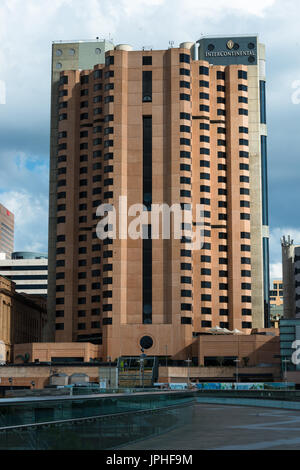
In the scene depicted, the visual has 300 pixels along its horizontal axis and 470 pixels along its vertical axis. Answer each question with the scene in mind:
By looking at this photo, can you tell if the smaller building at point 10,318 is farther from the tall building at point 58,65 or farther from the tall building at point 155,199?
the tall building at point 58,65

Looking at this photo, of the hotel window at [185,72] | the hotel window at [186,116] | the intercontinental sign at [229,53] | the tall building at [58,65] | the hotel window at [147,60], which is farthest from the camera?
the intercontinental sign at [229,53]

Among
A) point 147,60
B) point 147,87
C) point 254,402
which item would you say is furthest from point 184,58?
point 254,402

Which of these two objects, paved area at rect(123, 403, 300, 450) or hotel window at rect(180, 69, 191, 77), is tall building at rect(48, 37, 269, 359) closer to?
hotel window at rect(180, 69, 191, 77)

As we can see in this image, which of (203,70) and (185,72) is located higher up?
(203,70)

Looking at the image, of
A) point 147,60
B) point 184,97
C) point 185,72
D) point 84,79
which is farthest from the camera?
point 84,79

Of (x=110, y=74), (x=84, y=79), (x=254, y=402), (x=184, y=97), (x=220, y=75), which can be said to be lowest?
(x=254, y=402)

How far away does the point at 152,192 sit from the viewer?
528 feet

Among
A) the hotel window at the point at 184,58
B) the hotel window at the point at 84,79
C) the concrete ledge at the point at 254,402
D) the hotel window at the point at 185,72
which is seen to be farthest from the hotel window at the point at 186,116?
the concrete ledge at the point at 254,402

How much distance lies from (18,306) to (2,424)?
172197mm

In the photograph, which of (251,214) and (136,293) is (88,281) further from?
(251,214)

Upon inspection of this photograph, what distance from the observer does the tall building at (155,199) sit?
156 m

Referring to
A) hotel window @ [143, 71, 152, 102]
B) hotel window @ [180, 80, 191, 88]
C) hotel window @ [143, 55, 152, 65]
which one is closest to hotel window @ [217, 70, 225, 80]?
hotel window @ [180, 80, 191, 88]

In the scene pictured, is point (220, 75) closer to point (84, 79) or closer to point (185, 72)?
point (185, 72)

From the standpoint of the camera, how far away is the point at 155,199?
16000 cm
